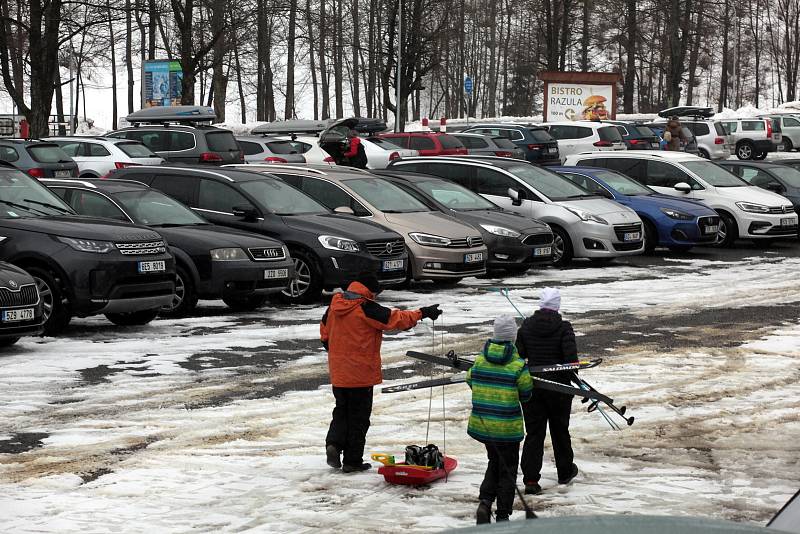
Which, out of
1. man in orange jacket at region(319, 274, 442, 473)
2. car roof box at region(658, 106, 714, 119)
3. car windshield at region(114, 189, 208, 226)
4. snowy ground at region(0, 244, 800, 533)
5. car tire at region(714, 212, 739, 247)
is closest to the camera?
snowy ground at region(0, 244, 800, 533)

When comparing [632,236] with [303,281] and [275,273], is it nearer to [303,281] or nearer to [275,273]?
[303,281]

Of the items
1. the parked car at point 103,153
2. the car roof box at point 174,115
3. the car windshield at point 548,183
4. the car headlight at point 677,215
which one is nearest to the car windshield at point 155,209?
the car windshield at point 548,183

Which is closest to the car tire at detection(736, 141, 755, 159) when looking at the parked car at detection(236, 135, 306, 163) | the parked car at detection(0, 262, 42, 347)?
the parked car at detection(236, 135, 306, 163)

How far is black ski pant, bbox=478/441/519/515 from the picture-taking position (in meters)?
7.31

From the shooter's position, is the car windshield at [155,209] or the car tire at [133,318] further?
the car windshield at [155,209]

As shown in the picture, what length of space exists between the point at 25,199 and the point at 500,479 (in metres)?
8.50

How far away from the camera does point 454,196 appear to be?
799 inches

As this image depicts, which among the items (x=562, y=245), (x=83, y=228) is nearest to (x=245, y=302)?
(x=83, y=228)

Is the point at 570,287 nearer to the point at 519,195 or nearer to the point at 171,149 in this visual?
the point at 519,195

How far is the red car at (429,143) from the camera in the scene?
34.4 metres

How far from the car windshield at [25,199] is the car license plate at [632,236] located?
936cm

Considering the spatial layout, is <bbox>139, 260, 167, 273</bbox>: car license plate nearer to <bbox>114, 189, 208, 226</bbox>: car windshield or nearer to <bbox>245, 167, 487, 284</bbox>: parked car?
<bbox>114, 189, 208, 226</bbox>: car windshield

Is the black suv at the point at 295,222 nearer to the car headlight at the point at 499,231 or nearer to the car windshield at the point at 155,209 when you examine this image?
the car windshield at the point at 155,209

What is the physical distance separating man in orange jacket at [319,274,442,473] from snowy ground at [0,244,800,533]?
0.20 metres
